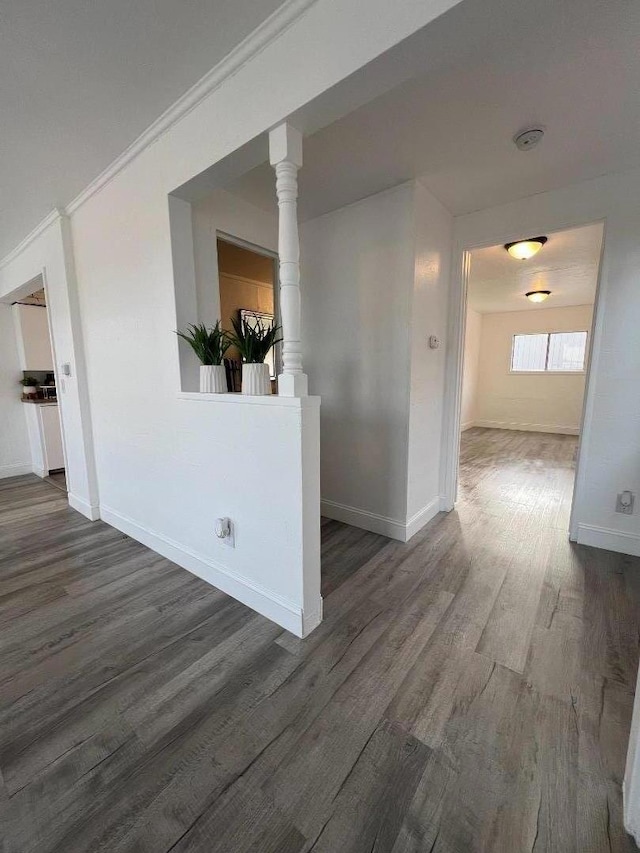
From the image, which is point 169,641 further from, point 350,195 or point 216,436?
point 350,195

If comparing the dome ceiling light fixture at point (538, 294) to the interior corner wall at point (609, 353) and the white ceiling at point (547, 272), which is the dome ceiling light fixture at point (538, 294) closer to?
the white ceiling at point (547, 272)

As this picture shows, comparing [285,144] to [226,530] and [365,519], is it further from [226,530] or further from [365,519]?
[365,519]

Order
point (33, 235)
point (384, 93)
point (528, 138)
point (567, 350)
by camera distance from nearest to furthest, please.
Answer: point (384, 93), point (528, 138), point (33, 235), point (567, 350)

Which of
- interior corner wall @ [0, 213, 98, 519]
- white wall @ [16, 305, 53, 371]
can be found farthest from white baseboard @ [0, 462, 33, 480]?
interior corner wall @ [0, 213, 98, 519]

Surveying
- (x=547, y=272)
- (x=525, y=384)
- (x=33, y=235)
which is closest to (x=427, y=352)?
(x=547, y=272)

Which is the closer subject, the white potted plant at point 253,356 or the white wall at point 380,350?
the white potted plant at point 253,356

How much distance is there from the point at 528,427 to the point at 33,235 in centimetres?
789

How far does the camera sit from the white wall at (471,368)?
695 cm

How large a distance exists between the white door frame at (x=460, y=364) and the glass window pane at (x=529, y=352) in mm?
5015

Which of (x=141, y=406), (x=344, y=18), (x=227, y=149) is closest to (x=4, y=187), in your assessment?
(x=141, y=406)

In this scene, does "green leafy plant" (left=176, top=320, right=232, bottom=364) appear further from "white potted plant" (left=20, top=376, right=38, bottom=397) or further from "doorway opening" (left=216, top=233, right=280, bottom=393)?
"white potted plant" (left=20, top=376, right=38, bottom=397)

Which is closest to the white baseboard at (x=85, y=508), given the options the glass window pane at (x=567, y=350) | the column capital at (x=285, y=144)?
the column capital at (x=285, y=144)

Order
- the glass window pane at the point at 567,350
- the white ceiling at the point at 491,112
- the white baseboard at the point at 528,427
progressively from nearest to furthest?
1. the white ceiling at the point at 491,112
2. the glass window pane at the point at 567,350
3. the white baseboard at the point at 528,427

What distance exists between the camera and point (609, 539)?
7.87 ft
